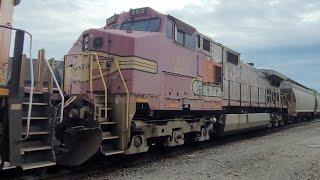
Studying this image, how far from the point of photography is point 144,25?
438 inches

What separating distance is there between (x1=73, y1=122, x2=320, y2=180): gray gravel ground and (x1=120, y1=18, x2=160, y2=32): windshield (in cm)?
317

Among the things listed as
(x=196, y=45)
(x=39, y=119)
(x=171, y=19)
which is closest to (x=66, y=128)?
(x=39, y=119)

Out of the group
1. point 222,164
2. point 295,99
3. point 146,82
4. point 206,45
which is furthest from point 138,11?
point 295,99

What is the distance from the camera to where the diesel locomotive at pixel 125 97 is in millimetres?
7156

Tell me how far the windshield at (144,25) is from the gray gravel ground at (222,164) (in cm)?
317

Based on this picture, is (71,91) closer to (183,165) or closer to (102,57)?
(102,57)

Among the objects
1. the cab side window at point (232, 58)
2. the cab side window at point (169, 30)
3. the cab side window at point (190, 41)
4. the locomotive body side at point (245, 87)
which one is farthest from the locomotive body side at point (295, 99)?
the cab side window at point (169, 30)

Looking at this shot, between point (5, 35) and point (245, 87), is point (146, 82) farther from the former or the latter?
point (245, 87)

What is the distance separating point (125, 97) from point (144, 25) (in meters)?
2.58

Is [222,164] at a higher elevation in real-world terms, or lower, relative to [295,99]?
lower

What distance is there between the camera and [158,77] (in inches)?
414

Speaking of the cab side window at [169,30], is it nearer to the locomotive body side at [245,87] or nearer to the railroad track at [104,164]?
the railroad track at [104,164]

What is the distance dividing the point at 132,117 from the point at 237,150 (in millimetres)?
4440

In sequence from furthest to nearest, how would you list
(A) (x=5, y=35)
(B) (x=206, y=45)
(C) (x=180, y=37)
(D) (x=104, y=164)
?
1. (B) (x=206, y=45)
2. (C) (x=180, y=37)
3. (D) (x=104, y=164)
4. (A) (x=5, y=35)
